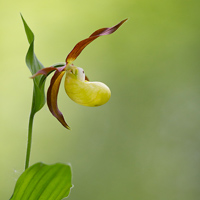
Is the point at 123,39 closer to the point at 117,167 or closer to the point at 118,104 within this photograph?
the point at 118,104

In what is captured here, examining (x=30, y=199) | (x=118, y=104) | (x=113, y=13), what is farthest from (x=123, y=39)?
(x=30, y=199)

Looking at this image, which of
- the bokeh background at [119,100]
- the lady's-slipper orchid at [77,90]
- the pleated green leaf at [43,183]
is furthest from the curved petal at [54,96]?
the bokeh background at [119,100]

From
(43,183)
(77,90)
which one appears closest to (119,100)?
(77,90)

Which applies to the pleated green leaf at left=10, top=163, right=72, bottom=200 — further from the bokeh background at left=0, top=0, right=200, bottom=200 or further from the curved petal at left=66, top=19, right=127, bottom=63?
the bokeh background at left=0, top=0, right=200, bottom=200

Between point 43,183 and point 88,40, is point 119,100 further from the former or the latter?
point 43,183

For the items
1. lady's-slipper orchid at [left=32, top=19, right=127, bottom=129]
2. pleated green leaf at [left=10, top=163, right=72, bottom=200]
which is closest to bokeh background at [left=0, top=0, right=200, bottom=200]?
lady's-slipper orchid at [left=32, top=19, right=127, bottom=129]

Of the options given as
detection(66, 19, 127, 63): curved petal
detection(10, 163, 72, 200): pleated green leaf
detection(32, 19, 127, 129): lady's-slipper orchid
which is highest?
detection(66, 19, 127, 63): curved petal
